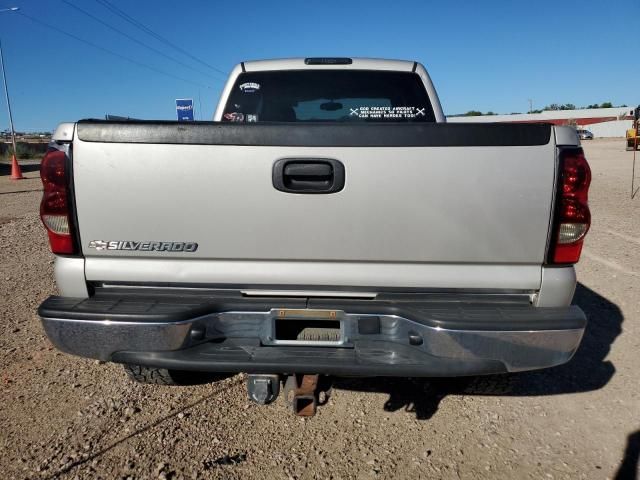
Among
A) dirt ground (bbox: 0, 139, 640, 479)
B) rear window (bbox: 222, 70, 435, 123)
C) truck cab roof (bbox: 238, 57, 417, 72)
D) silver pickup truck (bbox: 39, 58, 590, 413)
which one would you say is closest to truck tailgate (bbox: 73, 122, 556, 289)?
silver pickup truck (bbox: 39, 58, 590, 413)

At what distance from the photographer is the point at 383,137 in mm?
2129

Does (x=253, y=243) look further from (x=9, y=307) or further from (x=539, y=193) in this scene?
(x=9, y=307)

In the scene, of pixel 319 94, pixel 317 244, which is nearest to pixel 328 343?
pixel 317 244

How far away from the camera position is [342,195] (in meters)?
2.16

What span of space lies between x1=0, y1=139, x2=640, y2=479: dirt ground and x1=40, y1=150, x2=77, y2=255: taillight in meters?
1.15

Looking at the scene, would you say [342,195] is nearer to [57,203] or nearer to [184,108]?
[57,203]

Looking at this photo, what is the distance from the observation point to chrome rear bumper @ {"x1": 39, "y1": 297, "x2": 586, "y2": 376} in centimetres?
209

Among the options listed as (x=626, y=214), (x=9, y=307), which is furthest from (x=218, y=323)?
(x=626, y=214)

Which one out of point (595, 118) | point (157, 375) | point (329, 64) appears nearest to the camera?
point (157, 375)

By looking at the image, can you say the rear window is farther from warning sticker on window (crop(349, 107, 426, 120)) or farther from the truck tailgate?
the truck tailgate

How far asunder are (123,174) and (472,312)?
65.5 inches

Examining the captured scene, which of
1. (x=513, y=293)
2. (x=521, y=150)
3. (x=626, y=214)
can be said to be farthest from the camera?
(x=626, y=214)

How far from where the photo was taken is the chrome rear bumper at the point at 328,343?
2.09 metres

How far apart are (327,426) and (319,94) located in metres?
2.47
